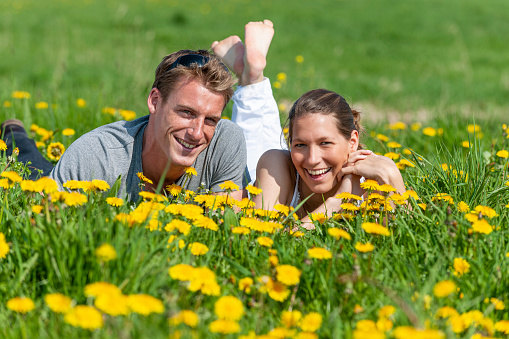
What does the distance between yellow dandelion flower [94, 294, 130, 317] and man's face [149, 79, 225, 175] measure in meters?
1.71

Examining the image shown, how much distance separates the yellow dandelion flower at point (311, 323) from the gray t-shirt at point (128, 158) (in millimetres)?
1298

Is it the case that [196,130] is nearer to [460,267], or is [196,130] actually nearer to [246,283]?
[246,283]

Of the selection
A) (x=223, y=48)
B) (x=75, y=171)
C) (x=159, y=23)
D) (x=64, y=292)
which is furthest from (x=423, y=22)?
(x=64, y=292)

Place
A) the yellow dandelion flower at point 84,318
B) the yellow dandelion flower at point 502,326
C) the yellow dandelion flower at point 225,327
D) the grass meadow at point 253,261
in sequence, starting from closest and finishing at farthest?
the yellow dandelion flower at point 84,318, the yellow dandelion flower at point 225,327, the grass meadow at point 253,261, the yellow dandelion flower at point 502,326

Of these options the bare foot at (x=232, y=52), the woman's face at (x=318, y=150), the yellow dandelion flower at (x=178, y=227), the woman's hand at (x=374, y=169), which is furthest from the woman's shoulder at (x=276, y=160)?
the yellow dandelion flower at (x=178, y=227)

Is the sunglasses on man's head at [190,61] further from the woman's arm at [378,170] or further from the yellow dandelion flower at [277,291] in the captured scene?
the yellow dandelion flower at [277,291]

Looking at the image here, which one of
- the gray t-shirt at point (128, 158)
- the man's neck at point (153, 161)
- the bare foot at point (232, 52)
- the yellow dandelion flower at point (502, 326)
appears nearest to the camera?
the yellow dandelion flower at point (502, 326)

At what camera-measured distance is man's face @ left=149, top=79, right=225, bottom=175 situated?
3178 mm

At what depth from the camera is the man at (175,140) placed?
3182mm

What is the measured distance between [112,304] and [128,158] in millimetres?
1946

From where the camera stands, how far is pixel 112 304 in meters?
1.48

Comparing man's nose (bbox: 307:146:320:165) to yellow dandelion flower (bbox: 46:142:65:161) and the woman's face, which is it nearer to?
the woman's face

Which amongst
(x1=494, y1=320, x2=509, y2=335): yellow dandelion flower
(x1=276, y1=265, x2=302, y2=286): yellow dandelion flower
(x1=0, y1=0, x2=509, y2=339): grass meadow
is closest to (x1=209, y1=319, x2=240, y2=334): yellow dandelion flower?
(x1=0, y1=0, x2=509, y2=339): grass meadow

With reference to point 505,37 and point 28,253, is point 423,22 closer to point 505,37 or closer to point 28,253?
point 505,37
